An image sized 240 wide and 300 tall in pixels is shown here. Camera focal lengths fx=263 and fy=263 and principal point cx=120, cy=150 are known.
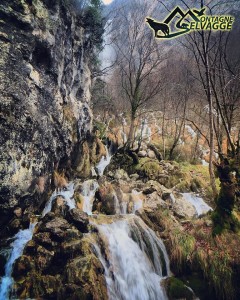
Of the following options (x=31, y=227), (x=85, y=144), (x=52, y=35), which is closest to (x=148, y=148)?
(x=85, y=144)

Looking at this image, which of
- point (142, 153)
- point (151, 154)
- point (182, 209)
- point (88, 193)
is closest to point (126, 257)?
point (182, 209)

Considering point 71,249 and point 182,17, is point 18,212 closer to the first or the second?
point 71,249

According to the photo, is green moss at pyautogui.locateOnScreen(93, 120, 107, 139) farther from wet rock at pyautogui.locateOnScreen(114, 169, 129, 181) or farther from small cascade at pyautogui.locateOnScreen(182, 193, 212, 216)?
small cascade at pyautogui.locateOnScreen(182, 193, 212, 216)

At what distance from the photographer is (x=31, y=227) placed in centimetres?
896

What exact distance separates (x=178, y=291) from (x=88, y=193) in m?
6.57

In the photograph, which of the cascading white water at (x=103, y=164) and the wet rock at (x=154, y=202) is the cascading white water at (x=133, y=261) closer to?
the wet rock at (x=154, y=202)

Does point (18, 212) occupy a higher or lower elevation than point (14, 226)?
higher

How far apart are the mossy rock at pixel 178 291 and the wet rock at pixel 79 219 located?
3.07 m

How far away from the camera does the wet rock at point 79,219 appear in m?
8.58

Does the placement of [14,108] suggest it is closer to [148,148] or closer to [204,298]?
[204,298]

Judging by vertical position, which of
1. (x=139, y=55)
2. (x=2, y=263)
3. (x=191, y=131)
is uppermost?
(x=139, y=55)

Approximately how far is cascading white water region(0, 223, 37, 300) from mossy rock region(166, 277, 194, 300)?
4375 mm

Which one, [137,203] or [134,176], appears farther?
[134,176]

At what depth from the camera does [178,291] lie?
7.51 m
